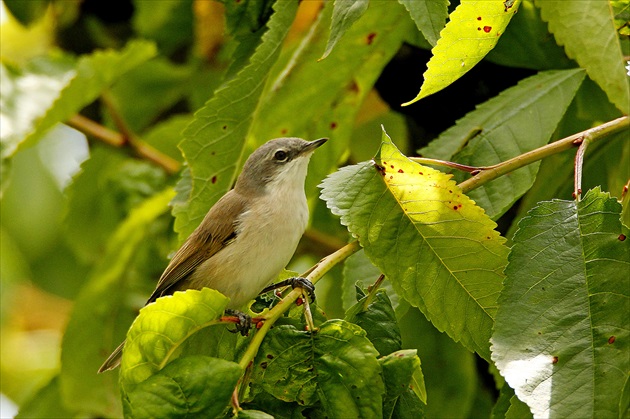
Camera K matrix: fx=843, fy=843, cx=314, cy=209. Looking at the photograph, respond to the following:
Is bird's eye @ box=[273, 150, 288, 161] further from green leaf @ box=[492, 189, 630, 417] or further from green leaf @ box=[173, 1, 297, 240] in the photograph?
green leaf @ box=[492, 189, 630, 417]

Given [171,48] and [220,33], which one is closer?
[220,33]

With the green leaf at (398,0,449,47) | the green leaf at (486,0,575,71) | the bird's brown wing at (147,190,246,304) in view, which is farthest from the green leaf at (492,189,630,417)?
the bird's brown wing at (147,190,246,304)

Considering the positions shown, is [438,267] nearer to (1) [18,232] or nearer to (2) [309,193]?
(2) [309,193]

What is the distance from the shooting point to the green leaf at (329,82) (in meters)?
3.05

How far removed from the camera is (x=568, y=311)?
1.88m

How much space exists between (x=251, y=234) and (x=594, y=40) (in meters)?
1.50

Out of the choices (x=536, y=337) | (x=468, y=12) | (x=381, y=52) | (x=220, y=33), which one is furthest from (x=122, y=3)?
(x=536, y=337)

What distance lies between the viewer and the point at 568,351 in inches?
71.5

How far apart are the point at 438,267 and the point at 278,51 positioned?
1032 mm

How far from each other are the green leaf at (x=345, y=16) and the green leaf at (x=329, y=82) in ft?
2.78

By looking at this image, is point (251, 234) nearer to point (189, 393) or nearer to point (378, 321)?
point (378, 321)

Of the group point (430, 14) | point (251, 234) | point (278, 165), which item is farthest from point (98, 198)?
point (430, 14)

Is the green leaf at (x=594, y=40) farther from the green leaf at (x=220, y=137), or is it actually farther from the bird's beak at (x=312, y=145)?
the bird's beak at (x=312, y=145)

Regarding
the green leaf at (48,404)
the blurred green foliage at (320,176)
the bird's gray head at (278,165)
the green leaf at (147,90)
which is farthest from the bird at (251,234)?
the green leaf at (147,90)
